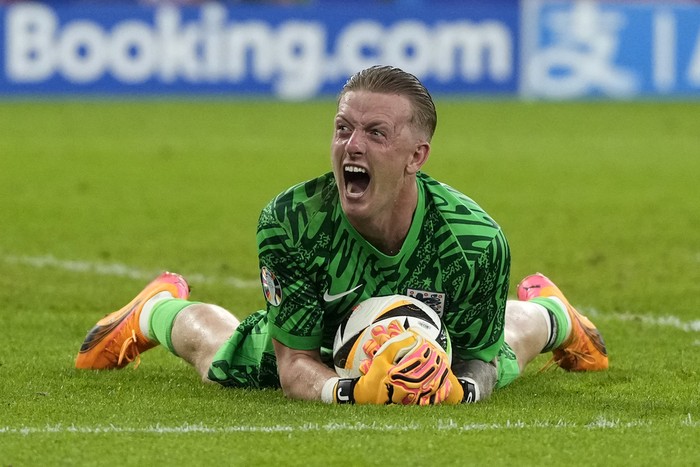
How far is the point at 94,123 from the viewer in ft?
68.8

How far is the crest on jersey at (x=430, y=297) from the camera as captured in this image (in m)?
5.57

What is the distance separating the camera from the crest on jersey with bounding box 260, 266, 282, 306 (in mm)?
5520

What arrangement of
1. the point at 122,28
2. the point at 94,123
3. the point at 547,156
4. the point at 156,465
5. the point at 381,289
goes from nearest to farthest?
the point at 156,465 → the point at 381,289 → the point at 547,156 → the point at 94,123 → the point at 122,28

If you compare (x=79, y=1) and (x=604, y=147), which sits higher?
(x=79, y=1)

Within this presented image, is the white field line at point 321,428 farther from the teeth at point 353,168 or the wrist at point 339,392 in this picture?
the teeth at point 353,168

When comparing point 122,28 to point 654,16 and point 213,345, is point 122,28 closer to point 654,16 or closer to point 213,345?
point 654,16

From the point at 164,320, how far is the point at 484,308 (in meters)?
1.40

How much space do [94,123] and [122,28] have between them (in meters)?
2.76

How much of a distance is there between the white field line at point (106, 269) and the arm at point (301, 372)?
11.3 ft

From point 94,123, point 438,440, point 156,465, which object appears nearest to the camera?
point 156,465

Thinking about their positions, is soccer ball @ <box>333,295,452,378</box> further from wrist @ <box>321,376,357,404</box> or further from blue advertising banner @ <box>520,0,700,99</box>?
blue advertising banner @ <box>520,0,700,99</box>

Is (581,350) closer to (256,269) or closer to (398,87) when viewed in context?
(398,87)

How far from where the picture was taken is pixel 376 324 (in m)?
5.41

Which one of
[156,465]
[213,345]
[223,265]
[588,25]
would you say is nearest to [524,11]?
[588,25]
